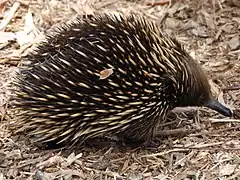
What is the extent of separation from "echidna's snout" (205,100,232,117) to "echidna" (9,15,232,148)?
9cm

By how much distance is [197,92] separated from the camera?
383 cm

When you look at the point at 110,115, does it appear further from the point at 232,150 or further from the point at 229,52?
the point at 229,52

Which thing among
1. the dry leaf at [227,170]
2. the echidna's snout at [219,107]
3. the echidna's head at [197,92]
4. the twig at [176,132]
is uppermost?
the echidna's head at [197,92]

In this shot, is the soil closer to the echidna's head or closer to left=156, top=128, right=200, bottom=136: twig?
left=156, top=128, right=200, bottom=136: twig

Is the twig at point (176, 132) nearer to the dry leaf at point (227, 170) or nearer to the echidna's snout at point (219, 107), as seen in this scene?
the echidna's snout at point (219, 107)

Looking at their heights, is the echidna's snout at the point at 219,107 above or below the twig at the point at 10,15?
below

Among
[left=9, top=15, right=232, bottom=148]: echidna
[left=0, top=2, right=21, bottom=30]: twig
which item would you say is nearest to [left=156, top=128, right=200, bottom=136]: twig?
[left=9, top=15, right=232, bottom=148]: echidna

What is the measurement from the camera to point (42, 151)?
384 centimetres

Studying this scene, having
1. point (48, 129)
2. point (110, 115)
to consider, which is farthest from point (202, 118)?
point (48, 129)

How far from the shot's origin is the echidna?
12.0 ft

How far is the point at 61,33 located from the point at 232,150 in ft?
4.25

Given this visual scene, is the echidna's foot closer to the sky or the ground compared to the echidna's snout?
closer to the ground

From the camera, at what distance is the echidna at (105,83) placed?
365 centimetres

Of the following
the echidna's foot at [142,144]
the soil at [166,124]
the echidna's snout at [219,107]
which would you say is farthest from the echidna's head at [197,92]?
the echidna's foot at [142,144]
